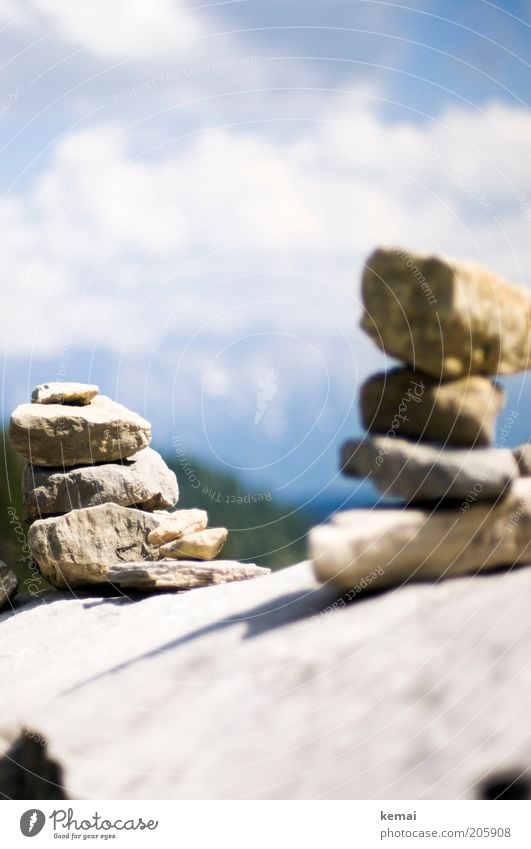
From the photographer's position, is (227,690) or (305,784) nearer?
(305,784)

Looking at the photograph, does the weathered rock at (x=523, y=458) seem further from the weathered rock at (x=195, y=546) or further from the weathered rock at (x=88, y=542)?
the weathered rock at (x=88, y=542)

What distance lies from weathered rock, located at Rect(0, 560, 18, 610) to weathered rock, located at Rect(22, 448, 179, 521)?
2.45 ft

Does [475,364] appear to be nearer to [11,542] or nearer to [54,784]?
[54,784]

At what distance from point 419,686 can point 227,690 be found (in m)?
1.16

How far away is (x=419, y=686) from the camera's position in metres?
4.53

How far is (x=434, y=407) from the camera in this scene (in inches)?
204

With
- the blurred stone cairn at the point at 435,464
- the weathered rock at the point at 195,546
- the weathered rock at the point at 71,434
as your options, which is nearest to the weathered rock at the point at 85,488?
the weathered rock at the point at 71,434

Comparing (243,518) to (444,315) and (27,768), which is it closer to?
(27,768)

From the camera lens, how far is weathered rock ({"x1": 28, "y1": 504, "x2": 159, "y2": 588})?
8.84 meters

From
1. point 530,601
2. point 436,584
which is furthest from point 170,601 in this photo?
point 530,601

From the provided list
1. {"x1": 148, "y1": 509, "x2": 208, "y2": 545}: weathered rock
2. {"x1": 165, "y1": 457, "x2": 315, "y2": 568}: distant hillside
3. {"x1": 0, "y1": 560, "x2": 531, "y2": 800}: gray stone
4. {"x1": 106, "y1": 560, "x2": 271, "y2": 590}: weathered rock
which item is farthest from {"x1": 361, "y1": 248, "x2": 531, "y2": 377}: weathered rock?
{"x1": 165, "y1": 457, "x2": 315, "y2": 568}: distant hillside

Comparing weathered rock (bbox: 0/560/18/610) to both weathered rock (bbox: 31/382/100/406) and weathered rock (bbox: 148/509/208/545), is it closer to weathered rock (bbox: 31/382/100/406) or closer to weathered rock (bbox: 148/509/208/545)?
weathered rock (bbox: 148/509/208/545)

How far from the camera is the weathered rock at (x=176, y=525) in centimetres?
899

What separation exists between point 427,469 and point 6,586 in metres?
5.65
